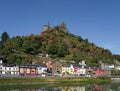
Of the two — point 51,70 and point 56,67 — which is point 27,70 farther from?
point 56,67

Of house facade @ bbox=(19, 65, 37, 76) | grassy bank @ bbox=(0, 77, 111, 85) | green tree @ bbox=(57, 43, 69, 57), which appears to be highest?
green tree @ bbox=(57, 43, 69, 57)

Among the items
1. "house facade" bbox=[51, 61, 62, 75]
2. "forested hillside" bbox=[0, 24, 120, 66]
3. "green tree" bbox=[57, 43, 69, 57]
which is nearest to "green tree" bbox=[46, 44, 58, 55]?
"forested hillside" bbox=[0, 24, 120, 66]

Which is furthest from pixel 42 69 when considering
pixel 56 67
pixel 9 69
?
pixel 9 69

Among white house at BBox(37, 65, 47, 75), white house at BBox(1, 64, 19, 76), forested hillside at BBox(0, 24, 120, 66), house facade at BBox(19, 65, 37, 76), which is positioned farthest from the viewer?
forested hillside at BBox(0, 24, 120, 66)

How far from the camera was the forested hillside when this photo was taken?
135m

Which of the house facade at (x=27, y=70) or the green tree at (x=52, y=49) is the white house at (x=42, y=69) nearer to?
the house facade at (x=27, y=70)

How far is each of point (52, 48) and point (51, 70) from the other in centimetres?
2788

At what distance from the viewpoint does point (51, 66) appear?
130 m

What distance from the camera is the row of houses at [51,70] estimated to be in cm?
11281

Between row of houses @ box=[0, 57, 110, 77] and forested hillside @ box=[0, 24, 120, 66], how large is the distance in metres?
7.11

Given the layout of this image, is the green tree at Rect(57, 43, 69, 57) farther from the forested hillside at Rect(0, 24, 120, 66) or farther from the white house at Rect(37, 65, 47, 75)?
the white house at Rect(37, 65, 47, 75)

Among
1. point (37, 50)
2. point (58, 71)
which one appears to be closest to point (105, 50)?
point (37, 50)

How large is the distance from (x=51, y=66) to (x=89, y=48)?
52988 mm

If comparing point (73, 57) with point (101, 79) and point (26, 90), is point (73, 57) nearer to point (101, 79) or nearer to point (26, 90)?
point (101, 79)
